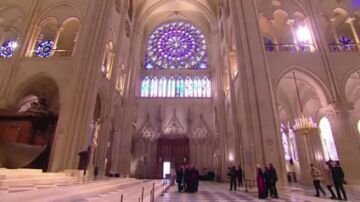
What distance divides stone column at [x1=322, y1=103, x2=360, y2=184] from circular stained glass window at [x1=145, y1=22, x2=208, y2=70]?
1625 centimetres

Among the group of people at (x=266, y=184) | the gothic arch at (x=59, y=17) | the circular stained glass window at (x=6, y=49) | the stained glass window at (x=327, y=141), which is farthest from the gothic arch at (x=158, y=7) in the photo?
the group of people at (x=266, y=184)

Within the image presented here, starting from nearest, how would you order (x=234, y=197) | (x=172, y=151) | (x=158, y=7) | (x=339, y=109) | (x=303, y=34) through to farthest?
(x=234, y=197), (x=339, y=109), (x=303, y=34), (x=172, y=151), (x=158, y=7)

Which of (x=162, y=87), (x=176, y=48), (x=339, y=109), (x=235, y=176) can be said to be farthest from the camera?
(x=176, y=48)

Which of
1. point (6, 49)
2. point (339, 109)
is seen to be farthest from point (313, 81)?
point (6, 49)

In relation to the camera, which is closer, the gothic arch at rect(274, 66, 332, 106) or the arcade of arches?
the arcade of arches

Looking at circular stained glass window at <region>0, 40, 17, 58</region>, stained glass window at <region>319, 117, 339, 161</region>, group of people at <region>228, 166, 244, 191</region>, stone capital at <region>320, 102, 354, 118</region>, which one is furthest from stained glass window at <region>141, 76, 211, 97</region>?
group of people at <region>228, 166, 244, 191</region>

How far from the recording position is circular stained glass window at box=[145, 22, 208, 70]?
2662cm

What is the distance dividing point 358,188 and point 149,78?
21142 mm

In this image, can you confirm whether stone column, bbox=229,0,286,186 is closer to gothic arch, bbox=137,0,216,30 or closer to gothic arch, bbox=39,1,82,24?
gothic arch, bbox=39,1,82,24

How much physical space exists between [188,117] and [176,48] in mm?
9243

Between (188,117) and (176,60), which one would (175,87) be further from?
(188,117)

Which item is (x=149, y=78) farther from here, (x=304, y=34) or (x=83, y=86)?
(x=304, y=34)

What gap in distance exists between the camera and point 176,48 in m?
27.4

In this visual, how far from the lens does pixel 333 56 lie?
501 inches
